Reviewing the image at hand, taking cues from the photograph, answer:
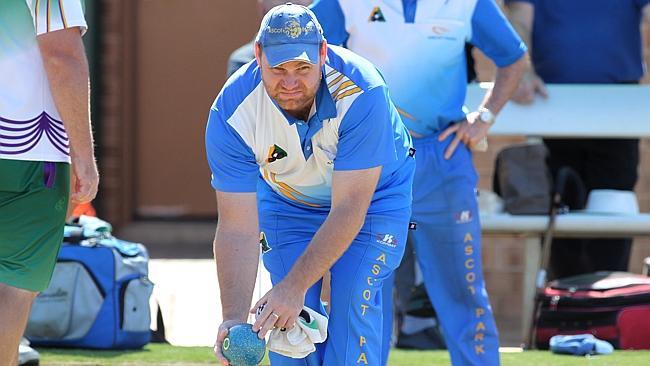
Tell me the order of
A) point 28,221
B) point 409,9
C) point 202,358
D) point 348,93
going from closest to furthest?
point 348,93 → point 28,221 → point 409,9 → point 202,358

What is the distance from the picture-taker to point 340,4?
503 cm

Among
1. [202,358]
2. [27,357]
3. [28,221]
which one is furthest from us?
[202,358]

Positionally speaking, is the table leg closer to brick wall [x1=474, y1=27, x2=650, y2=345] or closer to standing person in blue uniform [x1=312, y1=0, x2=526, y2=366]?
brick wall [x1=474, y1=27, x2=650, y2=345]

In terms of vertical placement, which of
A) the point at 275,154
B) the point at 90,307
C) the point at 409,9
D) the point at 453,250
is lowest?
the point at 90,307

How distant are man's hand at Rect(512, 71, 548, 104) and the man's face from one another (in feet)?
10.00

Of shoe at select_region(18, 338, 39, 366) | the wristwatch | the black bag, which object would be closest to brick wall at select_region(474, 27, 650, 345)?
the black bag

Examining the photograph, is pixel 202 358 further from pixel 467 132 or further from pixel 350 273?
pixel 350 273

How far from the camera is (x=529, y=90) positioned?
673 cm

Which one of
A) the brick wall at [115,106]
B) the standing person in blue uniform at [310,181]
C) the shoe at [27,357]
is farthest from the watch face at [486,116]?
the brick wall at [115,106]

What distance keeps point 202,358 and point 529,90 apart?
217 cm

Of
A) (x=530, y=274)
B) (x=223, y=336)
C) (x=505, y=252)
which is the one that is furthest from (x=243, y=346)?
(x=505, y=252)

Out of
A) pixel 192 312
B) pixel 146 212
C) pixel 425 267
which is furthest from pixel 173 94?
pixel 425 267

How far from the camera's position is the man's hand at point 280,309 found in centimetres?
381

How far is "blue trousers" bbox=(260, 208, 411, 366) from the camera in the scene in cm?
407
